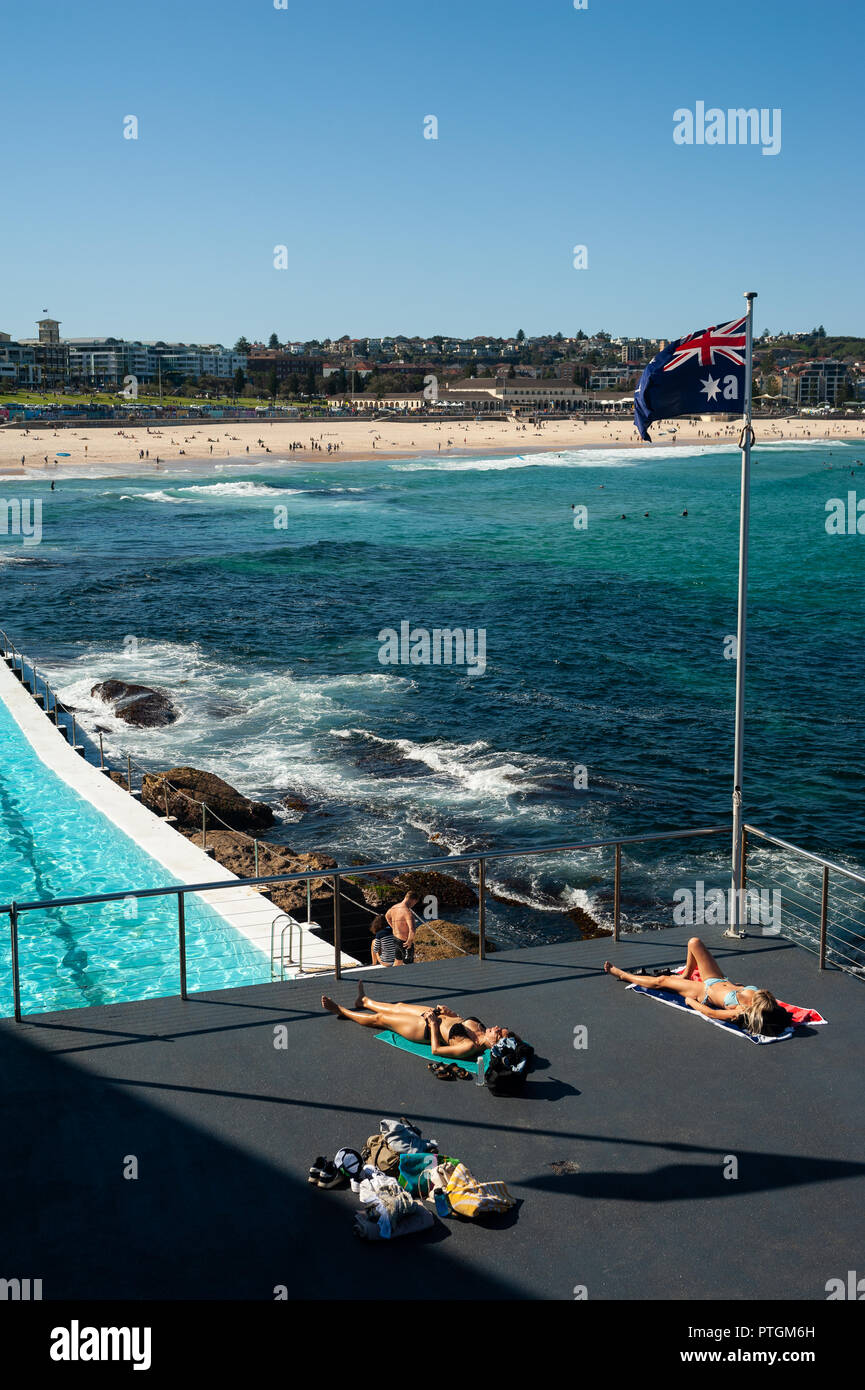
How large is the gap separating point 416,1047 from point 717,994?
2.27 meters

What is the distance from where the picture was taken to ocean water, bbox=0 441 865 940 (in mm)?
23172

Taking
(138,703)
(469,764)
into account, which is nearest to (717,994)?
(469,764)

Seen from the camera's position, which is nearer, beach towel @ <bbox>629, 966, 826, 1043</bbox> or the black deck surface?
the black deck surface

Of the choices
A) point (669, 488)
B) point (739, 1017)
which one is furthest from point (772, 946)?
point (669, 488)

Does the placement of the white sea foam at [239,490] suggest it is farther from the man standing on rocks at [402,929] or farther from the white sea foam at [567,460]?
the man standing on rocks at [402,929]

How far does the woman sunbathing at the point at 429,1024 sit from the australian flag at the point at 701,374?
4.91 meters

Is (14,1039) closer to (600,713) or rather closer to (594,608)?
(600,713)

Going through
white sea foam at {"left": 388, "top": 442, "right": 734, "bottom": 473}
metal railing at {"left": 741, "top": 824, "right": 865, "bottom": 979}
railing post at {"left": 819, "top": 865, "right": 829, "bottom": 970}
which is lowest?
metal railing at {"left": 741, "top": 824, "right": 865, "bottom": 979}

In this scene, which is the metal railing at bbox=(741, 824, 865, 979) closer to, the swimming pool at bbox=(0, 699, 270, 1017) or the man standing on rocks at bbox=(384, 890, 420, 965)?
the swimming pool at bbox=(0, 699, 270, 1017)

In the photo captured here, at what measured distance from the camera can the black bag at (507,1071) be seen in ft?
24.7

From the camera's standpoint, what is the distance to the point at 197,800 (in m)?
20.3

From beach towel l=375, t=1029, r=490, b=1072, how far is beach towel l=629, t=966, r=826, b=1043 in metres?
1.79

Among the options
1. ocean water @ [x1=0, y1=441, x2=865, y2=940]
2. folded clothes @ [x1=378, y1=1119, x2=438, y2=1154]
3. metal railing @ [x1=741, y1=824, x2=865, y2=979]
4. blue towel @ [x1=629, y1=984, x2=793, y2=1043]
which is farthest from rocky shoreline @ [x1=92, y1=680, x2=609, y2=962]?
folded clothes @ [x1=378, y1=1119, x2=438, y2=1154]

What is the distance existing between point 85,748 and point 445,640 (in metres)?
18.8
